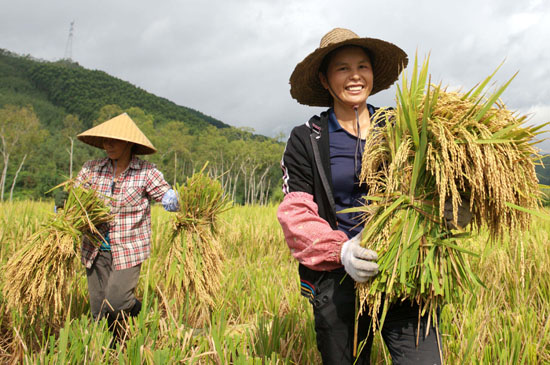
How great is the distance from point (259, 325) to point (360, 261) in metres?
1.24

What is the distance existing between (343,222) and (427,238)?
384mm

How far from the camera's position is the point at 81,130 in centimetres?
5706

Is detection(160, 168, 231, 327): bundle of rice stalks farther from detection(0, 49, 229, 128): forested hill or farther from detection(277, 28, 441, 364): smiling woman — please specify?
detection(0, 49, 229, 128): forested hill

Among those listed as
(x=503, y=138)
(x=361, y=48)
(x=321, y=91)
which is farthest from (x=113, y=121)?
(x=503, y=138)

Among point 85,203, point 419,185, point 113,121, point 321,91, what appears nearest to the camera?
point 419,185

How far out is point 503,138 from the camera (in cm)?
105

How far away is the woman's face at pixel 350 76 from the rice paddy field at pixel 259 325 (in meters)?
0.73

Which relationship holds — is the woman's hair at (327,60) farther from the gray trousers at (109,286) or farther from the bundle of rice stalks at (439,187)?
the gray trousers at (109,286)

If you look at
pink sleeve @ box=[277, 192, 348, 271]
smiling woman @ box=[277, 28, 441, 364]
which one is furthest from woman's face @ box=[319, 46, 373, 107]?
pink sleeve @ box=[277, 192, 348, 271]

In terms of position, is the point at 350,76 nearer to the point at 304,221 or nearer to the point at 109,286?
the point at 304,221

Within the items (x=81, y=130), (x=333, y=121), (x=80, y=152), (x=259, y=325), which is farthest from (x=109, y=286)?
(x=81, y=130)

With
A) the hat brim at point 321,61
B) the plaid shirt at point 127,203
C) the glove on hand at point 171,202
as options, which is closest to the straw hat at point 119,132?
the plaid shirt at point 127,203

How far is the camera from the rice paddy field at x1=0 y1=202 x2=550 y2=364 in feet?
5.30

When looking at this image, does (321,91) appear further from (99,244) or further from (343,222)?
(99,244)
